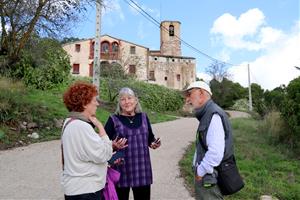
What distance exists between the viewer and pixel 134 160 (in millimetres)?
4352

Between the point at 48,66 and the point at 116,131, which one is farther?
the point at 48,66

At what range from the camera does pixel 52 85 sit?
2462cm

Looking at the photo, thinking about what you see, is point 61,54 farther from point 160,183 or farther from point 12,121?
point 160,183

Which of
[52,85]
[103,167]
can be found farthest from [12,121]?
[52,85]

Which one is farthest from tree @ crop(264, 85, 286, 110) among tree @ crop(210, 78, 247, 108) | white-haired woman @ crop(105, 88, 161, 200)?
tree @ crop(210, 78, 247, 108)

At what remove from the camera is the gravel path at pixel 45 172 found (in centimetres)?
688

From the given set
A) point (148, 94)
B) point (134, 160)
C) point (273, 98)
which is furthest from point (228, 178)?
point (148, 94)

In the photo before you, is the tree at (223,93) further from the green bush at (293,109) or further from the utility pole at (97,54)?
the green bush at (293,109)

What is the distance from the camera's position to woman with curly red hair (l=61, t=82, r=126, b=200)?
3.40m

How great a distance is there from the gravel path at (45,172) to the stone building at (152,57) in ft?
117

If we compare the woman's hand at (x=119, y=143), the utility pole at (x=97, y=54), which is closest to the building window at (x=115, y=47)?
the utility pole at (x=97, y=54)

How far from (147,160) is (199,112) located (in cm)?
98

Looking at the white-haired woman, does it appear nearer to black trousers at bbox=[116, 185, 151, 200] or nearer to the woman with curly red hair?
black trousers at bbox=[116, 185, 151, 200]

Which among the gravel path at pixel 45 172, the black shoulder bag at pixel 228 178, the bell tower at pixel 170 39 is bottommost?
the gravel path at pixel 45 172
